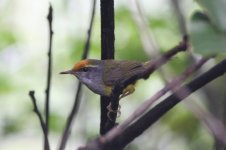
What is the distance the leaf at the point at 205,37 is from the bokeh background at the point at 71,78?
2.57 m

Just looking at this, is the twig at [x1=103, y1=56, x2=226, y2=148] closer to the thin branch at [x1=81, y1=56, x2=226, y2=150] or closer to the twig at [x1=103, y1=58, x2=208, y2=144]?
the thin branch at [x1=81, y1=56, x2=226, y2=150]

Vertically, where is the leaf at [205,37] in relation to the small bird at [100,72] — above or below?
above

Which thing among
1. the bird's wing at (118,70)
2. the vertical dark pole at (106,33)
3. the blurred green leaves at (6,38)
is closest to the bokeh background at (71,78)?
the blurred green leaves at (6,38)

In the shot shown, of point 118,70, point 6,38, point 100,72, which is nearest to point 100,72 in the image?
point 100,72

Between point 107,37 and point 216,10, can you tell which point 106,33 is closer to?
point 107,37

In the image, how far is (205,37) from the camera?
0.70 metres

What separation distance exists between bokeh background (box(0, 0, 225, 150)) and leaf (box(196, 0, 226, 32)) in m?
2.57

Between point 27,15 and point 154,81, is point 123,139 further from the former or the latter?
point 27,15

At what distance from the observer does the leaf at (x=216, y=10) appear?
2.28 ft

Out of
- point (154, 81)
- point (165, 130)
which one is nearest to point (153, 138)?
point (165, 130)

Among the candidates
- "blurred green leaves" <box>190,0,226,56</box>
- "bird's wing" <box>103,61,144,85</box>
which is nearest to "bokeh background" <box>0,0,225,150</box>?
"bird's wing" <box>103,61,144,85</box>

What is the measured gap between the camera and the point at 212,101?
3.12 m

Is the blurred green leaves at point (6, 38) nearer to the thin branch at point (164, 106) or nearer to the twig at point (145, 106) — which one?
the thin branch at point (164, 106)

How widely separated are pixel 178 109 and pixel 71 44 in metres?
0.80
